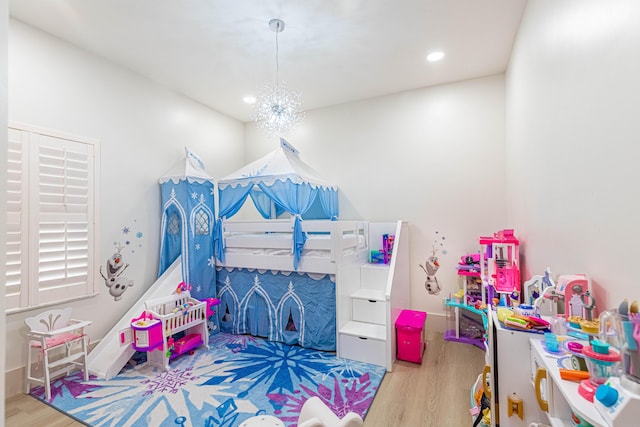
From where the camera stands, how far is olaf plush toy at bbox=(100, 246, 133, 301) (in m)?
3.10

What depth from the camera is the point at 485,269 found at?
9.88 ft

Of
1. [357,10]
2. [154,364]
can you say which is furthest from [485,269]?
[154,364]

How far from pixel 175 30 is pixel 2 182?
2219mm

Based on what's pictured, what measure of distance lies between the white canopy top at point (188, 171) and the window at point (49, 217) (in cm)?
74

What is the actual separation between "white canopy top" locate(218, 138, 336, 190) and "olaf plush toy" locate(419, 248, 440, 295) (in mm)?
1639

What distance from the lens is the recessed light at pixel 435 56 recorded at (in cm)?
311

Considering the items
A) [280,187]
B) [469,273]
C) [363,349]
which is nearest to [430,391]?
[363,349]

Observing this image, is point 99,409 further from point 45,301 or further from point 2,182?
point 2,182

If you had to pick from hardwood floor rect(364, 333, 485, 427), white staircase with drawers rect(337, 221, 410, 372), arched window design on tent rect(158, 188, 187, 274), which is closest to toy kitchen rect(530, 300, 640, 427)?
hardwood floor rect(364, 333, 485, 427)

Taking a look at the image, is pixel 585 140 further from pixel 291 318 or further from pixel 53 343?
pixel 53 343

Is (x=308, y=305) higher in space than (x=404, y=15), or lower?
lower

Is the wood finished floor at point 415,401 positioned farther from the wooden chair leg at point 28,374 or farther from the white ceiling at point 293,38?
the white ceiling at point 293,38

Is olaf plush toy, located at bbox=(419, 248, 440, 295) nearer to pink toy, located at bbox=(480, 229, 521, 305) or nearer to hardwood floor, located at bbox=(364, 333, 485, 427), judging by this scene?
hardwood floor, located at bbox=(364, 333, 485, 427)

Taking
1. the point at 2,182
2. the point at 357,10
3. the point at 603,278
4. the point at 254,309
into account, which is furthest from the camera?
the point at 254,309
